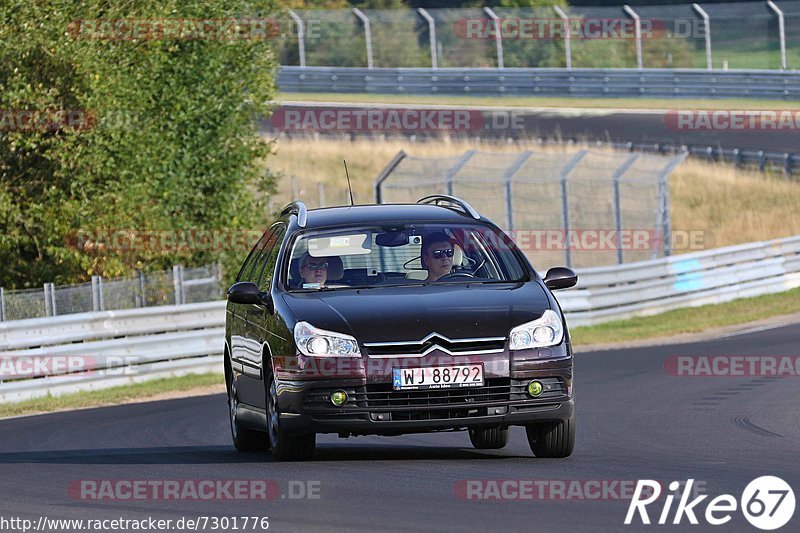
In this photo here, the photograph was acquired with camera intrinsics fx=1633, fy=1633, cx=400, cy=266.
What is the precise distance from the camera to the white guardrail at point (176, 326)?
1902 centimetres

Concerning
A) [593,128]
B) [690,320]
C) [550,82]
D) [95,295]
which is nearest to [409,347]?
Result: [95,295]

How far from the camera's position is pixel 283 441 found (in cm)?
994

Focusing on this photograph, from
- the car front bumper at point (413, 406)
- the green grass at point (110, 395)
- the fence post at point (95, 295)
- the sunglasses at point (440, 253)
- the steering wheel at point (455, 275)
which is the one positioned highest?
the sunglasses at point (440, 253)

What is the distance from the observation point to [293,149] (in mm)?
46469

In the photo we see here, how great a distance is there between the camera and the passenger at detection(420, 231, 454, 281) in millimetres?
10593

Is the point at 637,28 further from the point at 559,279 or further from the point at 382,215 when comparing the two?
the point at 559,279

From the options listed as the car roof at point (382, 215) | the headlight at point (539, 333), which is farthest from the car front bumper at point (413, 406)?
the car roof at point (382, 215)

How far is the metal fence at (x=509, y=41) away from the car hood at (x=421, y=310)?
36.4 m

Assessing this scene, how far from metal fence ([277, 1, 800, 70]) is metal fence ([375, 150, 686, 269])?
6.77m

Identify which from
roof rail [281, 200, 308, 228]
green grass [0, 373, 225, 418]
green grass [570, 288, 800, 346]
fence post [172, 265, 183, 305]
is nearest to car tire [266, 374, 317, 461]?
roof rail [281, 200, 308, 228]

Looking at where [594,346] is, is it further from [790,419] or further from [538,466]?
[538,466]

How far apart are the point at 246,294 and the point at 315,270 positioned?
47cm

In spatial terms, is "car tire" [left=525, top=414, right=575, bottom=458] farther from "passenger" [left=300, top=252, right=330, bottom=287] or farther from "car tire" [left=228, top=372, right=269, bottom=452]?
"car tire" [left=228, top=372, right=269, bottom=452]

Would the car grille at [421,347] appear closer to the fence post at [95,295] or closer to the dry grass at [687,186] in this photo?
the fence post at [95,295]
